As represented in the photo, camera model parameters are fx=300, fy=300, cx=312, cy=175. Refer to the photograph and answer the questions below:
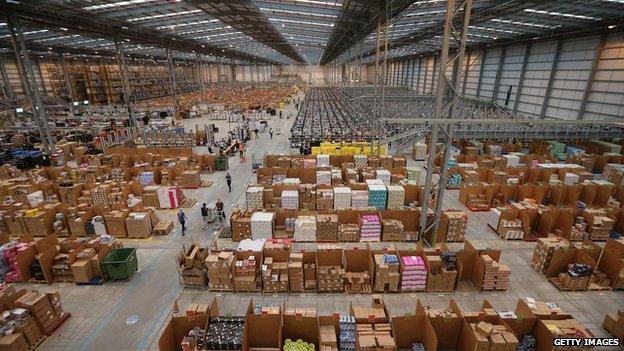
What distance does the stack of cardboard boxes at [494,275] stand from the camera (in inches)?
339

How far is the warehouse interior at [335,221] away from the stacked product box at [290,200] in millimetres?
86

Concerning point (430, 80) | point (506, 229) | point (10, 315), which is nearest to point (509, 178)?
point (506, 229)

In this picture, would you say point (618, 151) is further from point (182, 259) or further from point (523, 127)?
point (182, 259)

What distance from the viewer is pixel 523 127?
2111cm

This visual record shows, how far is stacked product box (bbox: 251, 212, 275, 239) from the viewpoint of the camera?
11.1 metres

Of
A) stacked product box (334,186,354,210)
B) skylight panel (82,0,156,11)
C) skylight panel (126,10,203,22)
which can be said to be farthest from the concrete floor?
skylight panel (126,10,203,22)

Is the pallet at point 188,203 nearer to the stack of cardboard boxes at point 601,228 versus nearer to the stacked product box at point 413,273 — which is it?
the stacked product box at point 413,273

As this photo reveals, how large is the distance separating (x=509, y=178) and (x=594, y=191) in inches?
130

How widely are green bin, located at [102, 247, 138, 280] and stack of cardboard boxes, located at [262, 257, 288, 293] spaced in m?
4.30

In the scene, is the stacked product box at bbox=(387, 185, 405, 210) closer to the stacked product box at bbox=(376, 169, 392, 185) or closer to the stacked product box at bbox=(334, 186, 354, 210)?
the stacked product box at bbox=(376, 169, 392, 185)

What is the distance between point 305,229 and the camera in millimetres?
11117

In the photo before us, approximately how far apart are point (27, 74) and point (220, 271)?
2085 centimetres

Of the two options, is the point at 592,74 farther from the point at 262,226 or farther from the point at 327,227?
the point at 262,226

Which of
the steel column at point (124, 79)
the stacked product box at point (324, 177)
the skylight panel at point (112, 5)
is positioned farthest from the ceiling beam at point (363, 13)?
the steel column at point (124, 79)
